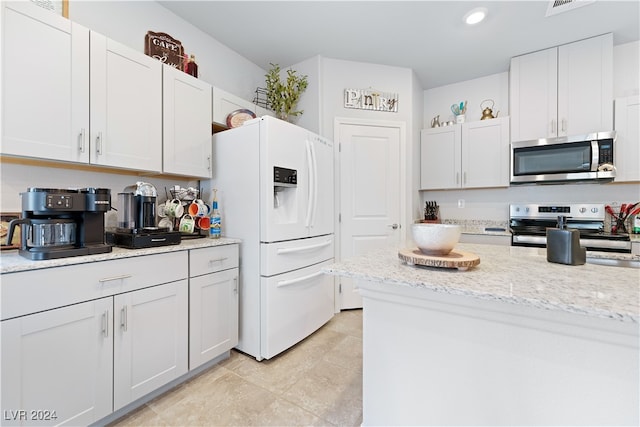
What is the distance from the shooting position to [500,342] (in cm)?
88

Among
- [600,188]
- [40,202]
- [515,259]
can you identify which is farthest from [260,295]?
[600,188]

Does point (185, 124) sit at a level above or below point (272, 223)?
above

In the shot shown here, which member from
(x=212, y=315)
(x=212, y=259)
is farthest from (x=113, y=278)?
(x=212, y=315)

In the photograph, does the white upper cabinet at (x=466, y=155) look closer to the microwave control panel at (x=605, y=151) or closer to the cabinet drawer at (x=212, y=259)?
→ the microwave control panel at (x=605, y=151)

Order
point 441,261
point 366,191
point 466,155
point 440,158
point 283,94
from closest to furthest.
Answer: point 441,261
point 283,94
point 366,191
point 466,155
point 440,158

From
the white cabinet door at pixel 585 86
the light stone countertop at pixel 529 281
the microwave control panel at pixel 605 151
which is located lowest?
the light stone countertop at pixel 529 281

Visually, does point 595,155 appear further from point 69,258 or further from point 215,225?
point 69,258

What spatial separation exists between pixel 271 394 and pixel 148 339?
0.80 m

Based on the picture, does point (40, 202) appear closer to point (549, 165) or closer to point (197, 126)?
point (197, 126)

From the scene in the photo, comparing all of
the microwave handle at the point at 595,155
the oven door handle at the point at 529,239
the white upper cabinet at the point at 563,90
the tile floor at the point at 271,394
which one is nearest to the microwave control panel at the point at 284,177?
the tile floor at the point at 271,394

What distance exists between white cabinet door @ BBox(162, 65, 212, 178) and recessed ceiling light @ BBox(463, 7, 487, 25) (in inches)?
89.8

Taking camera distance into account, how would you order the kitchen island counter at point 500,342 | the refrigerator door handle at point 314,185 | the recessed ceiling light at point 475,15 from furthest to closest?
the refrigerator door handle at point 314,185 → the recessed ceiling light at point 475,15 → the kitchen island counter at point 500,342

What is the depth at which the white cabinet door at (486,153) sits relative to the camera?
3.04 meters

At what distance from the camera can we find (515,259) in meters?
1.11
